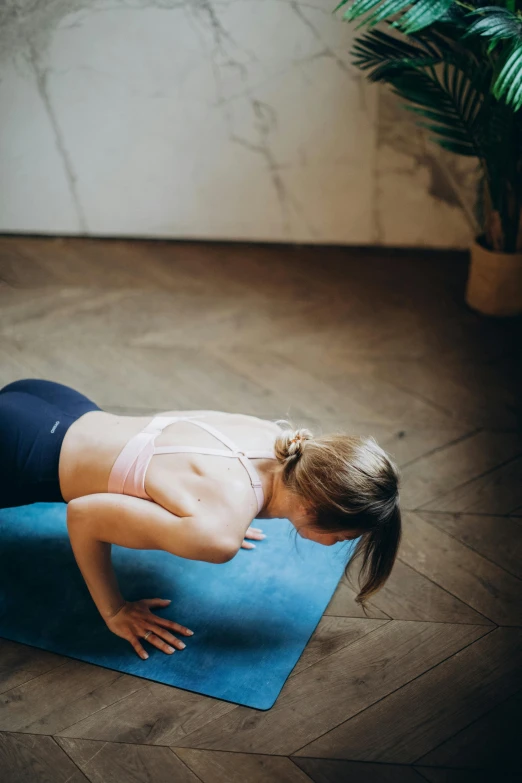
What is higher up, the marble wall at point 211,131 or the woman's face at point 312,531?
the marble wall at point 211,131

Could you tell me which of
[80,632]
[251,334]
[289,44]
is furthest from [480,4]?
[80,632]

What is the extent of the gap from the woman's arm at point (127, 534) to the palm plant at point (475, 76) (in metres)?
1.24

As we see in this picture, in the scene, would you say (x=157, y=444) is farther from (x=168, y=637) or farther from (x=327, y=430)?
(x=327, y=430)

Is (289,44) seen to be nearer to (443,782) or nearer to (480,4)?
(480,4)

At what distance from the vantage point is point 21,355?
245 centimetres

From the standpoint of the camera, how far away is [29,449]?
5.32 ft

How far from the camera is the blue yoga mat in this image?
1.50 meters

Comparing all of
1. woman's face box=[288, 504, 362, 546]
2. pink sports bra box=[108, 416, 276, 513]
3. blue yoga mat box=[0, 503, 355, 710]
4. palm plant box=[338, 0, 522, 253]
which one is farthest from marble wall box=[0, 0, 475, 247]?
woman's face box=[288, 504, 362, 546]

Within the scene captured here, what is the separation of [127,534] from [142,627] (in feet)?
0.71

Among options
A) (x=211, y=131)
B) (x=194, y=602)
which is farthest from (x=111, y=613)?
(x=211, y=131)

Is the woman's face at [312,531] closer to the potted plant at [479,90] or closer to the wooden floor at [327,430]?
the wooden floor at [327,430]

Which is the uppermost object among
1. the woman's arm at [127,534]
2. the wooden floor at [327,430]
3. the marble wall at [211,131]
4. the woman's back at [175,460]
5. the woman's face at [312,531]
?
the marble wall at [211,131]

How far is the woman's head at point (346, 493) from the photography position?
1390 millimetres

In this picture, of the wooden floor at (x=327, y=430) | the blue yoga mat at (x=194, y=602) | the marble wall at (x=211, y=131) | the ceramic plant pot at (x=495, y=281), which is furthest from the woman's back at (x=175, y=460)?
the marble wall at (x=211, y=131)
